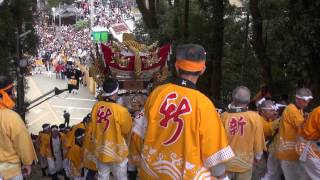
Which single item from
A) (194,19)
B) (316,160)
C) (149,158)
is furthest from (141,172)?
(194,19)

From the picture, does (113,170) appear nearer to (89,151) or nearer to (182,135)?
(89,151)

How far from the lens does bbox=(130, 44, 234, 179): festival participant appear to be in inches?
158

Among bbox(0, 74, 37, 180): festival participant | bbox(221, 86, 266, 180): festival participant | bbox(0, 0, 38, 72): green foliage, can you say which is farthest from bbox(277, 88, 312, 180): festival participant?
bbox(0, 0, 38, 72): green foliage

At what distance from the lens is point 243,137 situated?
20.8 ft

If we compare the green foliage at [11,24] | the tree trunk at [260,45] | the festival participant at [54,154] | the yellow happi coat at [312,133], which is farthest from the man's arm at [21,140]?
the tree trunk at [260,45]

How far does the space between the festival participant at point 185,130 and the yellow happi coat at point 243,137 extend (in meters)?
2.17

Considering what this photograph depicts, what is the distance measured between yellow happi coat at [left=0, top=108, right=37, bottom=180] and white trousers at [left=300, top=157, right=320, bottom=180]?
134 inches

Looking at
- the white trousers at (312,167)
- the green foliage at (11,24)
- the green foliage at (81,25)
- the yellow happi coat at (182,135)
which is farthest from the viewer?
the green foliage at (81,25)

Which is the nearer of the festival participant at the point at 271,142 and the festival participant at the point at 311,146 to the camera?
the festival participant at the point at 311,146

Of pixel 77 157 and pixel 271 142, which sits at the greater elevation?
pixel 271 142

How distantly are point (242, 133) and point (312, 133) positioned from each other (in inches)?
32.9

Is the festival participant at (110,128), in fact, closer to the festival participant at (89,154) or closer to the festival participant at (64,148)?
the festival participant at (89,154)

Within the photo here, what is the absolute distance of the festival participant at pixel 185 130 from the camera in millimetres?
4016

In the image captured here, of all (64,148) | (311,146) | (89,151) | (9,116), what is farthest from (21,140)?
(64,148)
